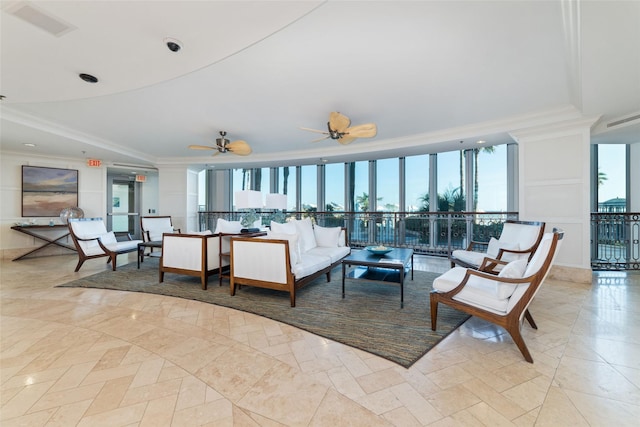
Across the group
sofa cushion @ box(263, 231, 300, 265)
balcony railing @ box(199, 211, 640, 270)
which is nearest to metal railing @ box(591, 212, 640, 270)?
balcony railing @ box(199, 211, 640, 270)

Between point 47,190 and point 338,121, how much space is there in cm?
757

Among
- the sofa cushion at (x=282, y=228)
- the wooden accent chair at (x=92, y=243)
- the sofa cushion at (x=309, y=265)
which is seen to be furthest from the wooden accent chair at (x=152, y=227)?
the sofa cushion at (x=309, y=265)

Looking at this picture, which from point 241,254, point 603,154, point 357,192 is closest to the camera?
point 241,254

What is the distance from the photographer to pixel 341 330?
231 centimetres

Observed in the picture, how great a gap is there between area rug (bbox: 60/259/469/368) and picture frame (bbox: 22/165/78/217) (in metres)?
3.70

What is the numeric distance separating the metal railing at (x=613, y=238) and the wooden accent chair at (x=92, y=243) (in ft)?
27.9

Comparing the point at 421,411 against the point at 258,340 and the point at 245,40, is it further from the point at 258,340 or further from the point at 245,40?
the point at 245,40

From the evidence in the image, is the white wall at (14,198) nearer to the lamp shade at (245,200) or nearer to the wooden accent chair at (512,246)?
the lamp shade at (245,200)

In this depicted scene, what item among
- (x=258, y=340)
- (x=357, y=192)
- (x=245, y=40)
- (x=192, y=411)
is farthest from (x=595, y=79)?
(x=357, y=192)

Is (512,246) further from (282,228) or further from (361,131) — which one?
(282,228)

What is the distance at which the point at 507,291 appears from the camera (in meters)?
2.02

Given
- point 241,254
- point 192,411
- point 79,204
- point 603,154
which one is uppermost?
point 603,154

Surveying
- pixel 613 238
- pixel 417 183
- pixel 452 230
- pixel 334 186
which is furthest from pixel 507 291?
pixel 334 186

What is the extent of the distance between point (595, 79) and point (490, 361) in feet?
10.2
